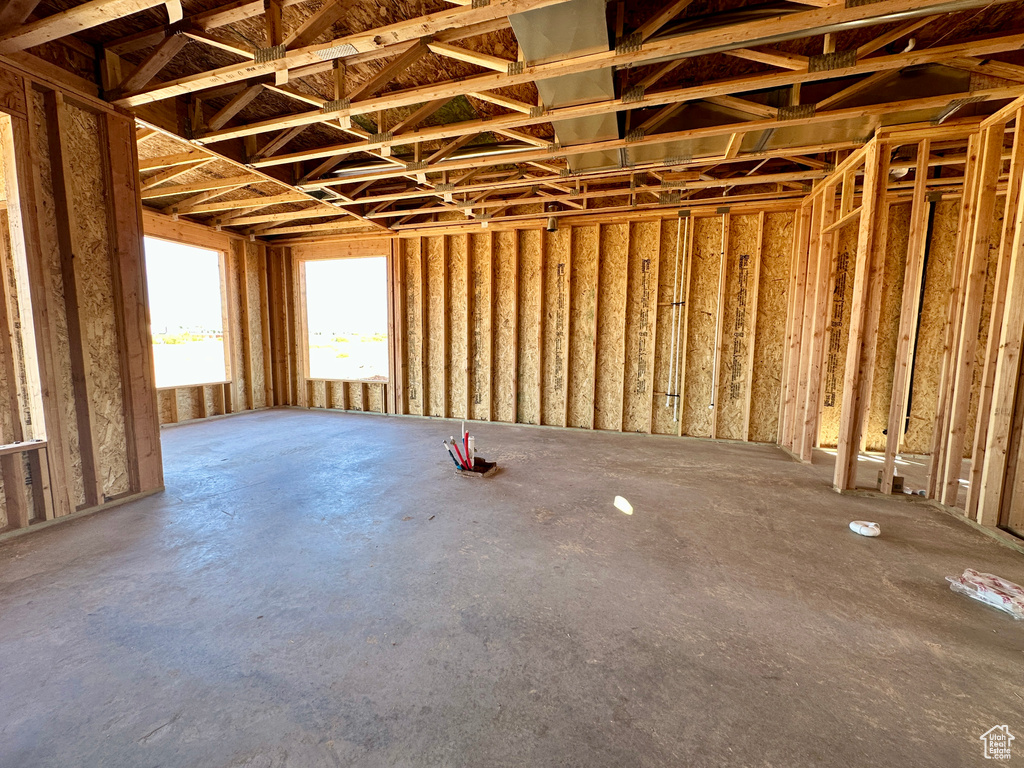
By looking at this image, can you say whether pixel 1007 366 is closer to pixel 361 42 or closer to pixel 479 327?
pixel 361 42

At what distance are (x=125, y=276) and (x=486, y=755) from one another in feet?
15.4

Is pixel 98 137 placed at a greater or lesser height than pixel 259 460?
greater

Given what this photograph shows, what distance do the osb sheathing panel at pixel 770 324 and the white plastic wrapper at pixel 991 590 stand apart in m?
3.71

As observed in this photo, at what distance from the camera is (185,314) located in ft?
23.7

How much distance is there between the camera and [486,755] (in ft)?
4.66

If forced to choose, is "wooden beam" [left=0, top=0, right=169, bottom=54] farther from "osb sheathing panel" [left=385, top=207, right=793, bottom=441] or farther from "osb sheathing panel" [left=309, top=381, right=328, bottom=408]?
"osb sheathing panel" [left=309, top=381, right=328, bottom=408]

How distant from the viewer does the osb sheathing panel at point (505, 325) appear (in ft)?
23.1

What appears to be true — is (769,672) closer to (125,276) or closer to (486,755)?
(486,755)

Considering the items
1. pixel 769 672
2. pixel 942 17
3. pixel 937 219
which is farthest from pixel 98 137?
pixel 937 219

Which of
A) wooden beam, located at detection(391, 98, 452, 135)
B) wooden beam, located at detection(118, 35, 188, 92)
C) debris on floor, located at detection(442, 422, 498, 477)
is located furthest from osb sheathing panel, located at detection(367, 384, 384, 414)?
wooden beam, located at detection(118, 35, 188, 92)

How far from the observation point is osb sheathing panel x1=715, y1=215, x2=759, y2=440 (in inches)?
236

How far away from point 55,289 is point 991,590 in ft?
22.5

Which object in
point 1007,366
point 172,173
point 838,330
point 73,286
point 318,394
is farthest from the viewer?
point 318,394

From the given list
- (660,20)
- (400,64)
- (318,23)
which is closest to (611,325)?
(660,20)
